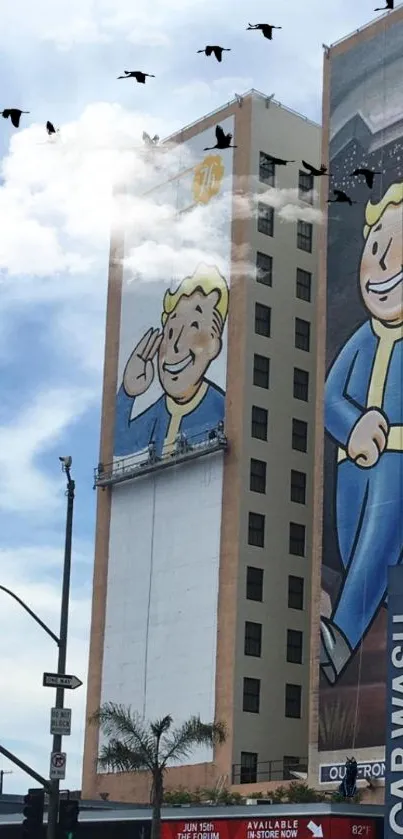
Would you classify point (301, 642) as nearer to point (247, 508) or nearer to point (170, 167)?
point (247, 508)

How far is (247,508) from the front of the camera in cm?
9512

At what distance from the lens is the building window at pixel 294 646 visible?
95.8m

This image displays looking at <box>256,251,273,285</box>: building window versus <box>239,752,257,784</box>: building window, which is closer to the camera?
<box>239,752,257,784</box>: building window

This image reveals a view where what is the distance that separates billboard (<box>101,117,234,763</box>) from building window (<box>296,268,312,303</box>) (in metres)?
5.15

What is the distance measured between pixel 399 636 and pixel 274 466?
145ft

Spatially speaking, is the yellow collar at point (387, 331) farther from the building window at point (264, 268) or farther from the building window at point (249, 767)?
the building window at point (249, 767)

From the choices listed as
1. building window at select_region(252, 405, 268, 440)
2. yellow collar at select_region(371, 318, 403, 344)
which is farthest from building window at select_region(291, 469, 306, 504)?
yellow collar at select_region(371, 318, 403, 344)

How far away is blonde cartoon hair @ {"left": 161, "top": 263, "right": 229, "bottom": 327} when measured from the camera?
328ft

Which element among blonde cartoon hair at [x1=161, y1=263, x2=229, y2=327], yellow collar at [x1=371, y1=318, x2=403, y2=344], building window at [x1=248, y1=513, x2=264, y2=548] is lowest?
building window at [x1=248, y1=513, x2=264, y2=548]

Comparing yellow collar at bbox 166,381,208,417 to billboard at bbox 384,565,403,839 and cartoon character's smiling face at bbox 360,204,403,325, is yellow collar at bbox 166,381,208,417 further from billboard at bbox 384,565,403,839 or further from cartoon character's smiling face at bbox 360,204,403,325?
billboard at bbox 384,565,403,839

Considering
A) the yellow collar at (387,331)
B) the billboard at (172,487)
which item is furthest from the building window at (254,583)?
the yellow collar at (387,331)

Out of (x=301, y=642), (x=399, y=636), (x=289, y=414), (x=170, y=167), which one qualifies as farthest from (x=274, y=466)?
(x=399, y=636)

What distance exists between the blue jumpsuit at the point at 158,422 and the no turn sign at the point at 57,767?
5335cm

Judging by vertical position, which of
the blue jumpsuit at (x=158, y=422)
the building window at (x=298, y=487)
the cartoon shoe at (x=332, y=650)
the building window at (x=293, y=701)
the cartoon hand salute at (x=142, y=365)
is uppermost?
the cartoon hand salute at (x=142, y=365)
